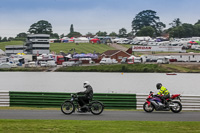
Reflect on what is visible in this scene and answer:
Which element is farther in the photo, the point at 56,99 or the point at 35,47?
the point at 35,47

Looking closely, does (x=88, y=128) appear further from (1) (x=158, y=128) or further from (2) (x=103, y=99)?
(2) (x=103, y=99)

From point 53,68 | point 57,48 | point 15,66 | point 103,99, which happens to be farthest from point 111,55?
point 103,99

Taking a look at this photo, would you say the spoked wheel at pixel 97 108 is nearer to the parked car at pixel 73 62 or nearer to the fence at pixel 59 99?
the fence at pixel 59 99

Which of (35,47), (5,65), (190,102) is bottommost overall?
(190,102)

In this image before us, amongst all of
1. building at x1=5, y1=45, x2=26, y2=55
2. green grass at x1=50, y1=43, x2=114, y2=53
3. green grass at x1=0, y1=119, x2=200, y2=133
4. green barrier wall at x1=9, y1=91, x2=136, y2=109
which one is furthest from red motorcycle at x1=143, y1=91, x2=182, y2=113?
building at x1=5, y1=45, x2=26, y2=55

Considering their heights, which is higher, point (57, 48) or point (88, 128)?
point (57, 48)

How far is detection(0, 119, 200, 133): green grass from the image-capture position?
1455cm

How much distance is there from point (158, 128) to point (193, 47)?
125178mm

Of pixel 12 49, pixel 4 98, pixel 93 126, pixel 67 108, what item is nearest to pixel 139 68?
pixel 4 98

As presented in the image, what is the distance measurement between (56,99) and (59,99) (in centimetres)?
19

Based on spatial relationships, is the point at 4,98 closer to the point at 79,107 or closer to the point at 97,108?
the point at 79,107

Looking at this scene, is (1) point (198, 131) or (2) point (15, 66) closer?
(1) point (198, 131)

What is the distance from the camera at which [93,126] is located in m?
15.4

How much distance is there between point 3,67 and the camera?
359 ft
